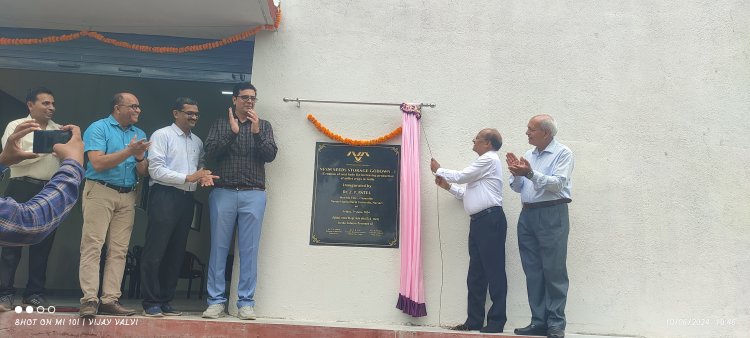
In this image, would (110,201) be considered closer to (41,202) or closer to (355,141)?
(355,141)

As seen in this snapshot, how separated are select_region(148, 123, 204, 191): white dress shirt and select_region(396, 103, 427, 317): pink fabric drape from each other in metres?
1.84

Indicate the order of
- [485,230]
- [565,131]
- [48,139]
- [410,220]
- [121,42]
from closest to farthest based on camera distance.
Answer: [48,139] < [485,230] < [410,220] < [565,131] < [121,42]

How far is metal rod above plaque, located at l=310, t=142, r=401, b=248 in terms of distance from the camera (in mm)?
5555

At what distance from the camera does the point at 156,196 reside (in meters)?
5.15

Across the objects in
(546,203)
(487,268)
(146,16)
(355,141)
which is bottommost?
(487,268)

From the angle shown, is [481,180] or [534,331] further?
[481,180]

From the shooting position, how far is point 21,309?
15.6 feet

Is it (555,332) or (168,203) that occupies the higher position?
(168,203)

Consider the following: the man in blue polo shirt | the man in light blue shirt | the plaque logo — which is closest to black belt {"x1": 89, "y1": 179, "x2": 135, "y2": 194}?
the man in blue polo shirt

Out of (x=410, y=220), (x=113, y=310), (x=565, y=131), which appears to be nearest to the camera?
(x=113, y=310)

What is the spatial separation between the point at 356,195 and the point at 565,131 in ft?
6.70

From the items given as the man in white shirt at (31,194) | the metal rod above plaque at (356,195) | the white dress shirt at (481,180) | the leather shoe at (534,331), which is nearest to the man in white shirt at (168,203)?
the man in white shirt at (31,194)

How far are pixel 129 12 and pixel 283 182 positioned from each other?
2.15 meters

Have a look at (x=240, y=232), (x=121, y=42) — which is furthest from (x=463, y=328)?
(x=121, y=42)
